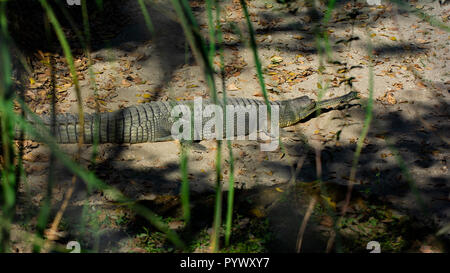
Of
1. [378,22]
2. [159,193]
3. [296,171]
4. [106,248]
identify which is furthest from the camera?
[378,22]

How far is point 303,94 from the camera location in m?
5.44

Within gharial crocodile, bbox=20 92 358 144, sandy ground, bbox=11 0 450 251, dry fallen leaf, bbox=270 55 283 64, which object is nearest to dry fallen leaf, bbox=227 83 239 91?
sandy ground, bbox=11 0 450 251

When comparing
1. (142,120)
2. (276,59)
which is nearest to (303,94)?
(276,59)

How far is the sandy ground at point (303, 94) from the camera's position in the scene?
3590 millimetres

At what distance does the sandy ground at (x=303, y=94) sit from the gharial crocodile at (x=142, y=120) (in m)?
0.13

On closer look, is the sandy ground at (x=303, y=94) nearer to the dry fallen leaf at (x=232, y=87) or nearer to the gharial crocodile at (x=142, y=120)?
the dry fallen leaf at (x=232, y=87)

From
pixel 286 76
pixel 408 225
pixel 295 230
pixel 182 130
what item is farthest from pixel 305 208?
pixel 286 76

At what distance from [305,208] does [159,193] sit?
1.40 meters

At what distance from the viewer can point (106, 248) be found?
8.21ft

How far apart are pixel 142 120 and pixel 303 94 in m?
2.39

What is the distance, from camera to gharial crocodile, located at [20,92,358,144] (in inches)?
165

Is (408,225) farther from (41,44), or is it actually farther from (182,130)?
(41,44)

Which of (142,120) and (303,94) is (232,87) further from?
(142,120)

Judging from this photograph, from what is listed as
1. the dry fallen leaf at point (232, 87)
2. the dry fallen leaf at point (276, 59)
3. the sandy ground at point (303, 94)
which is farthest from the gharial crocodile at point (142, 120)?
the dry fallen leaf at point (276, 59)
